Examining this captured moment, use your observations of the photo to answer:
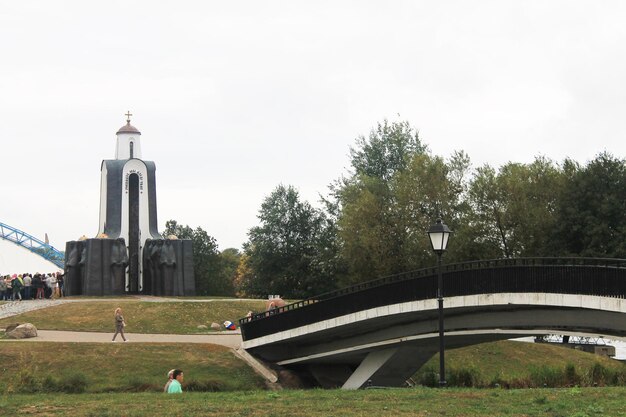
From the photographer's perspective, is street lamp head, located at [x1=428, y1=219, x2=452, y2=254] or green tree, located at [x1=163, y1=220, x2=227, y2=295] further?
green tree, located at [x1=163, y1=220, x2=227, y2=295]

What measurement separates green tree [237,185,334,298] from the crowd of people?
2290cm

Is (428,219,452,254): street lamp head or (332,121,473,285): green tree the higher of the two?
(332,121,473,285): green tree

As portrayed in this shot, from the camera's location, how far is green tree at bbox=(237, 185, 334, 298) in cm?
7675

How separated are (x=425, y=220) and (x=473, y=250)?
14.9ft

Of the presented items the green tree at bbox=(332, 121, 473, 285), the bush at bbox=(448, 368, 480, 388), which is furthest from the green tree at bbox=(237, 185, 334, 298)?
the bush at bbox=(448, 368, 480, 388)

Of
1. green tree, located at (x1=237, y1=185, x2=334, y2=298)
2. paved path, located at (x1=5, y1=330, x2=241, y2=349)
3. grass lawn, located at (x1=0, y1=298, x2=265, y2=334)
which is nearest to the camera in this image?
paved path, located at (x1=5, y1=330, x2=241, y2=349)

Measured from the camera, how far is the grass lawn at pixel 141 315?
43.1 m

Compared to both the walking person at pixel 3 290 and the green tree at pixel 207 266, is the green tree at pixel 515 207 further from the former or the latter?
the green tree at pixel 207 266

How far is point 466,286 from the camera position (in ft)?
94.7

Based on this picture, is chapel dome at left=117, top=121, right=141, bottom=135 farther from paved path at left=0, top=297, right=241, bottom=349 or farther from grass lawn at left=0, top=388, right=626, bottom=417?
grass lawn at left=0, top=388, right=626, bottom=417

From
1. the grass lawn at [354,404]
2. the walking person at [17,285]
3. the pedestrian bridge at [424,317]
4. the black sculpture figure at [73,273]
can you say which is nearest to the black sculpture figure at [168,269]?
the black sculpture figure at [73,273]

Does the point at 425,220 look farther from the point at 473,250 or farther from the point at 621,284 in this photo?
the point at 621,284

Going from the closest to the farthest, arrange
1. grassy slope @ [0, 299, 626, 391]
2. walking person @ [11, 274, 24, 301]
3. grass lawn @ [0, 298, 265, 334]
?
grassy slope @ [0, 299, 626, 391] < grass lawn @ [0, 298, 265, 334] < walking person @ [11, 274, 24, 301]

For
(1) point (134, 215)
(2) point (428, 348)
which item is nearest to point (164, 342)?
(2) point (428, 348)
